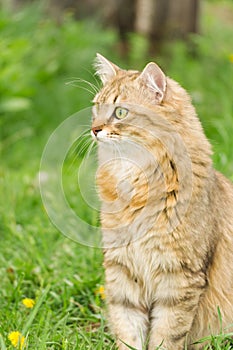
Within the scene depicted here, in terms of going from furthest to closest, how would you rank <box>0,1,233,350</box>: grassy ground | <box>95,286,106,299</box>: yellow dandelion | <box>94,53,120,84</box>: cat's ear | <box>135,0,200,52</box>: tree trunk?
<box>135,0,200,52</box>: tree trunk < <box>95,286,106,299</box>: yellow dandelion < <box>0,1,233,350</box>: grassy ground < <box>94,53,120,84</box>: cat's ear

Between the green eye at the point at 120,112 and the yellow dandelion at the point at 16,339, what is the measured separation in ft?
3.62

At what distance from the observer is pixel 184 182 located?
3.27m

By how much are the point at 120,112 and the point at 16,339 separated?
1.16 meters

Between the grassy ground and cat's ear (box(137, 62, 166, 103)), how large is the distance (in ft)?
3.70

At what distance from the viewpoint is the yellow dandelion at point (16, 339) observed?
10.4 feet

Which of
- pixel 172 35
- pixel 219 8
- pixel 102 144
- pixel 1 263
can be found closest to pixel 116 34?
pixel 172 35

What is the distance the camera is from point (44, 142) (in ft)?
24.9

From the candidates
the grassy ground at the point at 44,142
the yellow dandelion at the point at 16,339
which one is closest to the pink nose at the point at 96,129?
the grassy ground at the point at 44,142

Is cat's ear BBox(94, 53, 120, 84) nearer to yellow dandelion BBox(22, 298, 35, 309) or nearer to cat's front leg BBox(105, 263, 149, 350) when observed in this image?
cat's front leg BBox(105, 263, 149, 350)

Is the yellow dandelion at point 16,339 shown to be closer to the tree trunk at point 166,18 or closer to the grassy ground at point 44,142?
the grassy ground at point 44,142

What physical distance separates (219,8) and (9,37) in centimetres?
763

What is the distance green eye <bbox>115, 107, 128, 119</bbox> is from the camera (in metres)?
3.24

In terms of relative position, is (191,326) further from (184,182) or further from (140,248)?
(184,182)

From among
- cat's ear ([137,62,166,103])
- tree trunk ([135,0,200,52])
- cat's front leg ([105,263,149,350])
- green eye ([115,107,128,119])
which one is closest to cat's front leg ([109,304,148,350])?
cat's front leg ([105,263,149,350])
